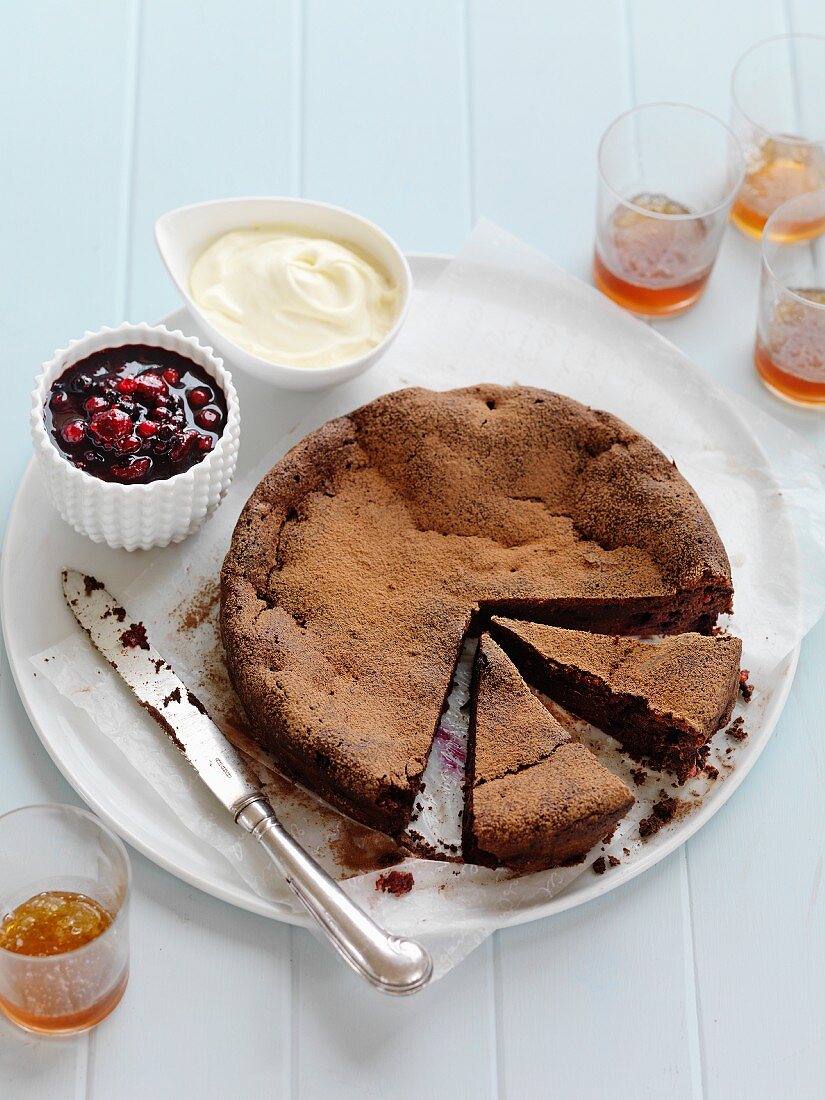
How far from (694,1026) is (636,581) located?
1283 millimetres

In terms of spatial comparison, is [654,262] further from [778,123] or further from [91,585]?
[91,585]

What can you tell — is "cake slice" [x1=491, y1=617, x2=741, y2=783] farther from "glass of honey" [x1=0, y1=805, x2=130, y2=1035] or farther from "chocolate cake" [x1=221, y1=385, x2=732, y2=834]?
"glass of honey" [x1=0, y1=805, x2=130, y2=1035]

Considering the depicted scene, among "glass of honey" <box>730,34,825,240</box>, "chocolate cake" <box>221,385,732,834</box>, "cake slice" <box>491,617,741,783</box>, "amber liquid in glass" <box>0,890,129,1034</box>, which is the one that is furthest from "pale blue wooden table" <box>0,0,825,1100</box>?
"chocolate cake" <box>221,385,732,834</box>

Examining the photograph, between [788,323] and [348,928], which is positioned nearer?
[348,928]

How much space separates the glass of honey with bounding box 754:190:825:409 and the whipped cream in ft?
4.41

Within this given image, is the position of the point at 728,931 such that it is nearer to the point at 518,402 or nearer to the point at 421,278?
the point at 518,402

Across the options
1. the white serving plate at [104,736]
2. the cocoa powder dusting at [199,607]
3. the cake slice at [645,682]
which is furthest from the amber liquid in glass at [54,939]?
the cake slice at [645,682]

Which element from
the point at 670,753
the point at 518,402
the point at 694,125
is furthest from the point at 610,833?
the point at 694,125

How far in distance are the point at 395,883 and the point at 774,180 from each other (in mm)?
3194

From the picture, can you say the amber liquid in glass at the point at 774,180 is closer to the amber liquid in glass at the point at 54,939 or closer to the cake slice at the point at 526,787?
the cake slice at the point at 526,787

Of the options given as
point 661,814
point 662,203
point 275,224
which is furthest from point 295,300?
point 661,814

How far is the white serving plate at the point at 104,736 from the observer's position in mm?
3510

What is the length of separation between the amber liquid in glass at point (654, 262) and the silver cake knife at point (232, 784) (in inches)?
87.2

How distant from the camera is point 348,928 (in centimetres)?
326
